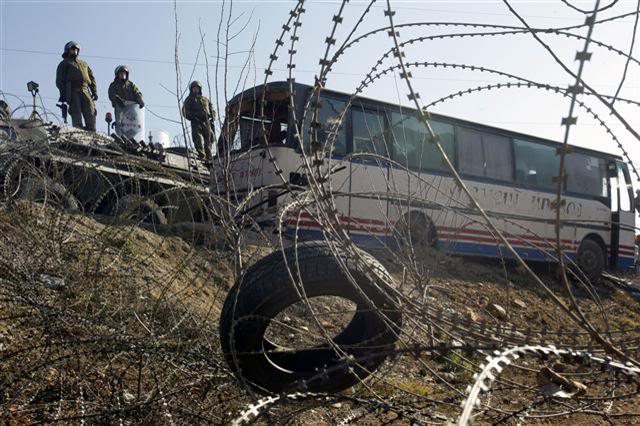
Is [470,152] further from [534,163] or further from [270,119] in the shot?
[270,119]

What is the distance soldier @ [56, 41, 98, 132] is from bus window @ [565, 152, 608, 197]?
946 centimetres

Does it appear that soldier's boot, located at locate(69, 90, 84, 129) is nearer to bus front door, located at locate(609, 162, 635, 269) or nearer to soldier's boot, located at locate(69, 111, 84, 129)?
soldier's boot, located at locate(69, 111, 84, 129)

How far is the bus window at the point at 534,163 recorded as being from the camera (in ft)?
40.5

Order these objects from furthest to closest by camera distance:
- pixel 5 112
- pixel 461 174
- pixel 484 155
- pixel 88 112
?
pixel 484 155
pixel 461 174
pixel 88 112
pixel 5 112

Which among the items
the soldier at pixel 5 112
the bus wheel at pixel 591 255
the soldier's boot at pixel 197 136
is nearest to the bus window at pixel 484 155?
the bus wheel at pixel 591 255

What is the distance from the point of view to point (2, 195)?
453cm

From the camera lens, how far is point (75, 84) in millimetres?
9102

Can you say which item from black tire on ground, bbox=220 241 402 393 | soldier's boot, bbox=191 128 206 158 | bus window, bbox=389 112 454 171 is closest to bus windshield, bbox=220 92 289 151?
soldier's boot, bbox=191 128 206 158

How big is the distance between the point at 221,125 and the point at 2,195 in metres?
1.64

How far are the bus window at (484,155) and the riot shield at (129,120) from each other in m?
5.59

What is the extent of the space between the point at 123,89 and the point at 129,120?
650 millimetres

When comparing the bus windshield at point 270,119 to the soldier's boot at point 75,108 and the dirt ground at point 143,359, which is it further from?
the dirt ground at point 143,359

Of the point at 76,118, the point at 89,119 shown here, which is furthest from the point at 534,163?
the point at 76,118

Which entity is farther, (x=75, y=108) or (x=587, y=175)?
(x=587, y=175)
